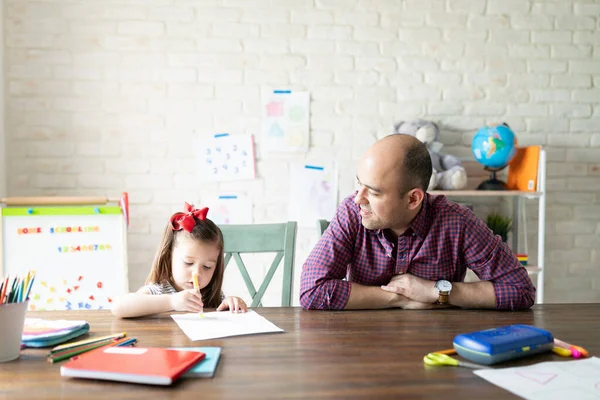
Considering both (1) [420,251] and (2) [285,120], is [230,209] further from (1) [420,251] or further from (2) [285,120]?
(1) [420,251]

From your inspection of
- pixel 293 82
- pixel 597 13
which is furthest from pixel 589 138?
pixel 293 82

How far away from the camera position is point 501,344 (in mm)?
1107

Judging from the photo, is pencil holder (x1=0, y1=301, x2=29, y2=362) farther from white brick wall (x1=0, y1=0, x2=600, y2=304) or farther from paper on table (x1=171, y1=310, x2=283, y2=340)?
white brick wall (x1=0, y1=0, x2=600, y2=304)

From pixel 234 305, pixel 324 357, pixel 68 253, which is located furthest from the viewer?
pixel 68 253

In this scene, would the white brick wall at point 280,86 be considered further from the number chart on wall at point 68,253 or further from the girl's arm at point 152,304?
the girl's arm at point 152,304

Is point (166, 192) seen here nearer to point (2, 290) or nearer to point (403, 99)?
point (403, 99)

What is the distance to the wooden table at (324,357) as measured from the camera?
3.14ft

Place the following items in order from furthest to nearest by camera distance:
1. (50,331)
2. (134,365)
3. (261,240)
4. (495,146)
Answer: (495,146), (261,240), (50,331), (134,365)

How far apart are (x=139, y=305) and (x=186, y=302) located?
0.36ft

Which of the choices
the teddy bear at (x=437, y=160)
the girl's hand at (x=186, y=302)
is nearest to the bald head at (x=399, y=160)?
the girl's hand at (x=186, y=302)

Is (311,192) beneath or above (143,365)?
above

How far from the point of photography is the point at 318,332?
1.35m

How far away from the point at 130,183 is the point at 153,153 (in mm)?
192

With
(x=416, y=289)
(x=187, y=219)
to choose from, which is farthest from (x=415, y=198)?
(x=187, y=219)
